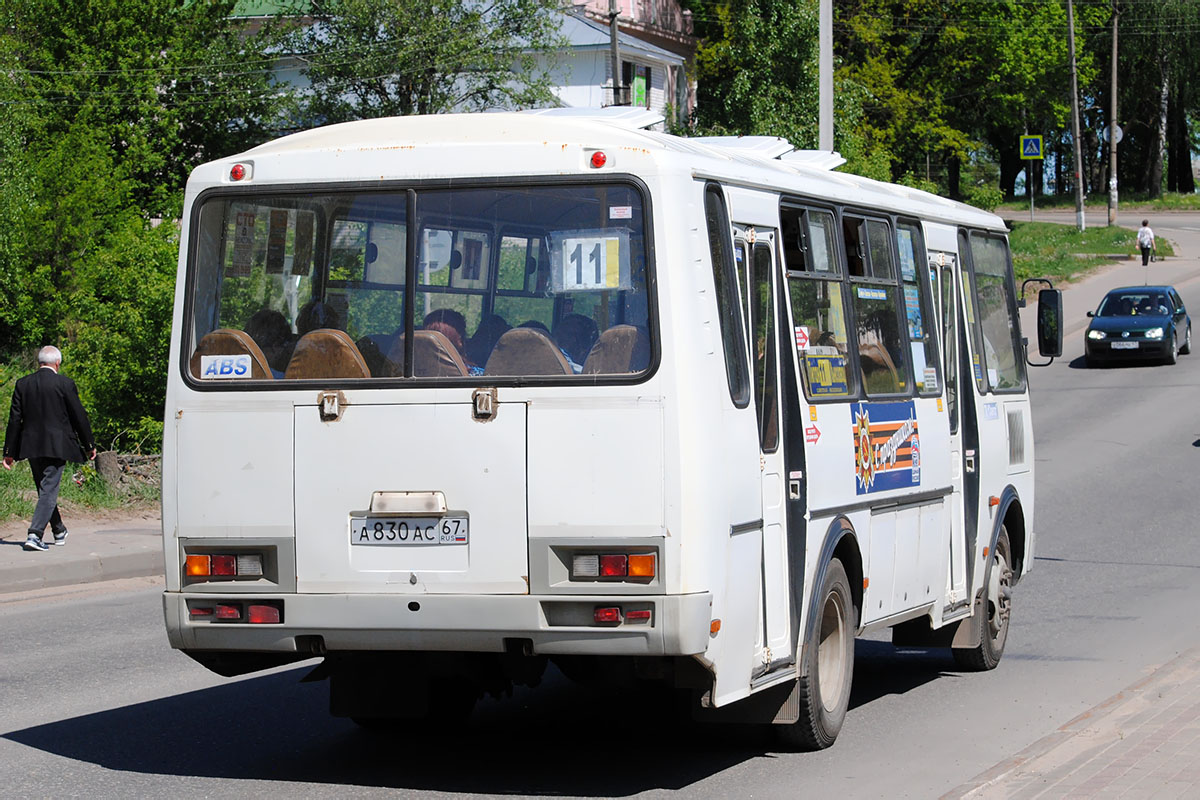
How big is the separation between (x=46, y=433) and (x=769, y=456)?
1023 centimetres

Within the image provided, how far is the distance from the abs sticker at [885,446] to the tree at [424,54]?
3967cm

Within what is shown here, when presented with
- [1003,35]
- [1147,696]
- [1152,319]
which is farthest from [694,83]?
[1147,696]

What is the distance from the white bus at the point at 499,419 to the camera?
6.39 metres

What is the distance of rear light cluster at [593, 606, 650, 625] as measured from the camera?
20.6 ft

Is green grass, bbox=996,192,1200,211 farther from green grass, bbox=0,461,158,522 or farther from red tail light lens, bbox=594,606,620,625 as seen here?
red tail light lens, bbox=594,606,620,625

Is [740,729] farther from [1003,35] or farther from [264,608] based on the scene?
[1003,35]

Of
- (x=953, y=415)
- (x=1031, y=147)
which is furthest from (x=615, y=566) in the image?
A: (x=1031, y=147)

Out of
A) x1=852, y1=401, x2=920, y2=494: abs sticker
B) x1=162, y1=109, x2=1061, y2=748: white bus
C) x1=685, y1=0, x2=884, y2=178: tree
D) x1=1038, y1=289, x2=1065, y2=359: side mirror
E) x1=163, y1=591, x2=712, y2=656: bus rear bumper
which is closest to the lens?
x1=163, y1=591, x2=712, y2=656: bus rear bumper

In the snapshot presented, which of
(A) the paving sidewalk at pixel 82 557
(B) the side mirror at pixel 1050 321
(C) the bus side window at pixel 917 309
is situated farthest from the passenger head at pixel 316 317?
(A) the paving sidewalk at pixel 82 557

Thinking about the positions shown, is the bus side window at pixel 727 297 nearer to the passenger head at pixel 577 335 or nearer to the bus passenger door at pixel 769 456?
the bus passenger door at pixel 769 456

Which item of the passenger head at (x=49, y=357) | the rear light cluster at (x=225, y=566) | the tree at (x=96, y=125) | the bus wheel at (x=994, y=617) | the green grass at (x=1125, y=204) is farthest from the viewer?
the green grass at (x=1125, y=204)

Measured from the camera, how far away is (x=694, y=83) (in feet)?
243

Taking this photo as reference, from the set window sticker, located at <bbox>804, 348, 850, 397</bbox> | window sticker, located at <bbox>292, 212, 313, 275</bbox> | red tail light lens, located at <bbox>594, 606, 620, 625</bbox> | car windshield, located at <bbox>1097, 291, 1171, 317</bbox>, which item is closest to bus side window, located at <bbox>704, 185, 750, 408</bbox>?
window sticker, located at <bbox>804, 348, 850, 397</bbox>

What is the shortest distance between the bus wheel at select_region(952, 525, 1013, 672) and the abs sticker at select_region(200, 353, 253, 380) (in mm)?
5196
